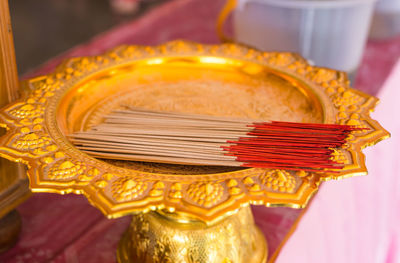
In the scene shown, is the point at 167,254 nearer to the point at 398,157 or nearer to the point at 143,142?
the point at 143,142

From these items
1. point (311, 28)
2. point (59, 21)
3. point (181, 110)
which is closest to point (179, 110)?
point (181, 110)

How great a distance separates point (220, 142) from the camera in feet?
1.55

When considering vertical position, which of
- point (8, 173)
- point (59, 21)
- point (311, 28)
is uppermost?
point (311, 28)

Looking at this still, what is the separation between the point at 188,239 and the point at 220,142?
0.41 ft

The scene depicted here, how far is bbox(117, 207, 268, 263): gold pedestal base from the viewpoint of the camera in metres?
0.51

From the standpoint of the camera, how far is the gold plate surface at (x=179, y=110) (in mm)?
385

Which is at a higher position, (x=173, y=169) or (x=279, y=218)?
(x=173, y=169)

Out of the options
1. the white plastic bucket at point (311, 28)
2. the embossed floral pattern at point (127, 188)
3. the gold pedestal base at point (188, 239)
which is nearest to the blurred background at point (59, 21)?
the white plastic bucket at point (311, 28)

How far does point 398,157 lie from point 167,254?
1.84ft

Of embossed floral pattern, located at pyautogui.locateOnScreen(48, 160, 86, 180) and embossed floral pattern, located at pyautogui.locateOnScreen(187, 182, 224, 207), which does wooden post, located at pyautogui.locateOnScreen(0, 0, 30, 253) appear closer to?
embossed floral pattern, located at pyautogui.locateOnScreen(48, 160, 86, 180)

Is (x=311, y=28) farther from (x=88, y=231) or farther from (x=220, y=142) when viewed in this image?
(x=88, y=231)

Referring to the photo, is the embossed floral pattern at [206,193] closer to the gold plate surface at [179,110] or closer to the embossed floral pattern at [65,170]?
the gold plate surface at [179,110]

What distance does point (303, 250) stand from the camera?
0.58m

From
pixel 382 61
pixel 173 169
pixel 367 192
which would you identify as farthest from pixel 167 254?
pixel 382 61
